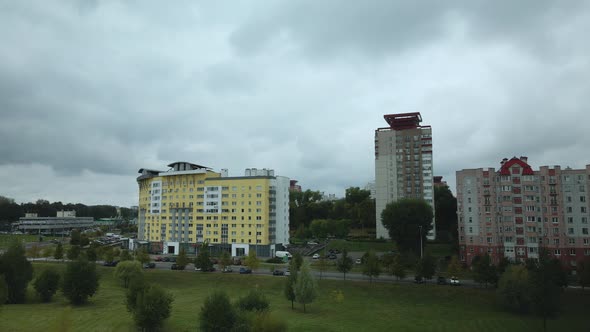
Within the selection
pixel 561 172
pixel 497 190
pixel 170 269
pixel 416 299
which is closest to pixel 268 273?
pixel 170 269

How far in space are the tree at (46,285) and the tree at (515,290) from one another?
69.9 meters

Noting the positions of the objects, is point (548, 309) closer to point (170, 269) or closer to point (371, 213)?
point (170, 269)

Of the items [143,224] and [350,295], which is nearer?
[350,295]

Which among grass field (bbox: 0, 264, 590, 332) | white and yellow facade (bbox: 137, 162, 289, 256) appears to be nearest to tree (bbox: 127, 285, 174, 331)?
grass field (bbox: 0, 264, 590, 332)

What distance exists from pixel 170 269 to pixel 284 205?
4280 cm

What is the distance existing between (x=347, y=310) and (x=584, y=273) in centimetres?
4297

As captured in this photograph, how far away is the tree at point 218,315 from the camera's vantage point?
36.1 m

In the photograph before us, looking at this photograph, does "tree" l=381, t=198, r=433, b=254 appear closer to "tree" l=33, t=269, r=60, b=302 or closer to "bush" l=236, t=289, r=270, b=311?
"bush" l=236, t=289, r=270, b=311

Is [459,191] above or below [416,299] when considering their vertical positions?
above

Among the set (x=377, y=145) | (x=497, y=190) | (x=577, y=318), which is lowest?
(x=577, y=318)

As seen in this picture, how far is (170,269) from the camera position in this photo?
88688 millimetres

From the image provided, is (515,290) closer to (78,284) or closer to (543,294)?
(543,294)

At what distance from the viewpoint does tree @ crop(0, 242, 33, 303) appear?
58.1 m

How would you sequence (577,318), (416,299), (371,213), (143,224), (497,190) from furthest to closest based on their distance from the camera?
(371,213)
(143,224)
(497,190)
(416,299)
(577,318)
